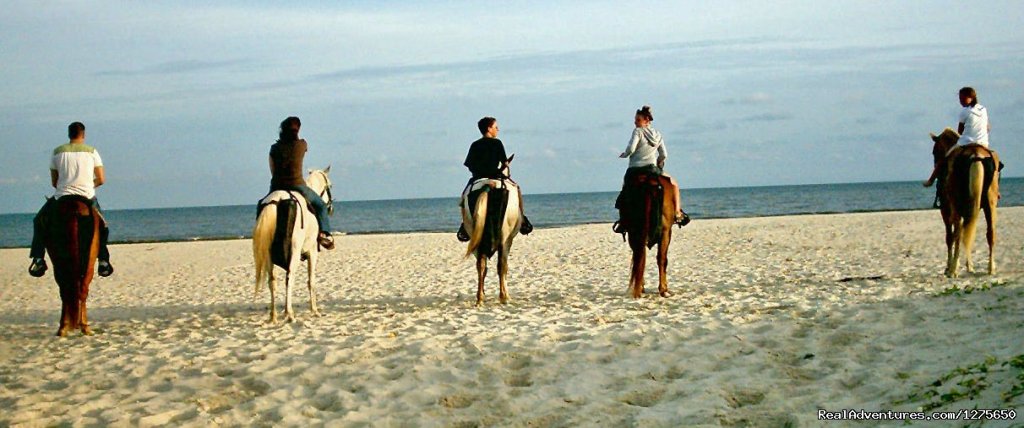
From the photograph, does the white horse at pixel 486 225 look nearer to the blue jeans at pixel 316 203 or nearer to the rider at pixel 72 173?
the blue jeans at pixel 316 203

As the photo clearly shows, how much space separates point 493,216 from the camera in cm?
1100

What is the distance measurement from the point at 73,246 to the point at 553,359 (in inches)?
232

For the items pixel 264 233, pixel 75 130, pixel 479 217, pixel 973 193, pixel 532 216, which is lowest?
pixel 532 216

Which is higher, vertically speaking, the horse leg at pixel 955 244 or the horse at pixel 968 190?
the horse at pixel 968 190

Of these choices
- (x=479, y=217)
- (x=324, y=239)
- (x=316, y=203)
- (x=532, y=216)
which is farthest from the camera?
(x=532, y=216)

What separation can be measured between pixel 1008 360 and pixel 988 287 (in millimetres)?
3599

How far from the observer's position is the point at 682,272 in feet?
49.8

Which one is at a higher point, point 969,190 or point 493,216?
point 969,190

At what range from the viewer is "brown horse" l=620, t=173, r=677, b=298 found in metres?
10.9

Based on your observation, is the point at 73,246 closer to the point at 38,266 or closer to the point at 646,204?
the point at 38,266

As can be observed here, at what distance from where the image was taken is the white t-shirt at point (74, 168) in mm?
9836

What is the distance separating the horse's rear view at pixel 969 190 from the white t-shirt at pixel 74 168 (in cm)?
1023

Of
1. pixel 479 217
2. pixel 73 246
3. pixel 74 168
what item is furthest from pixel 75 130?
pixel 479 217

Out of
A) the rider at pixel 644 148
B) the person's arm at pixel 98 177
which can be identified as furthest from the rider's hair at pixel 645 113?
the person's arm at pixel 98 177
